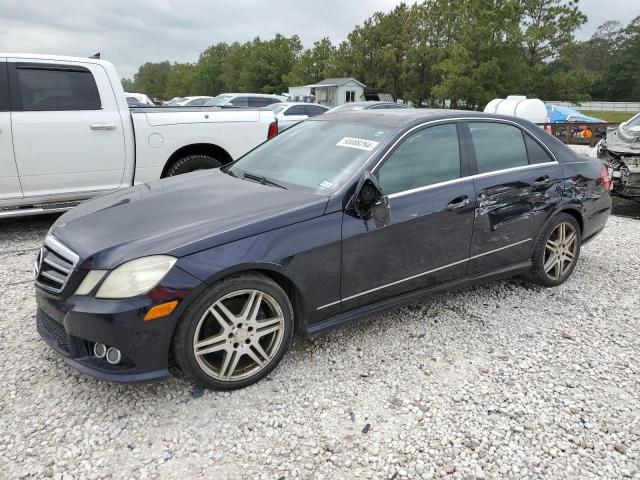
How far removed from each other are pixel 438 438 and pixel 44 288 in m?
2.25

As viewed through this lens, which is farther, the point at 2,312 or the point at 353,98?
Result: the point at 353,98

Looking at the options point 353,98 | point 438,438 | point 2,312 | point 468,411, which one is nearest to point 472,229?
point 468,411

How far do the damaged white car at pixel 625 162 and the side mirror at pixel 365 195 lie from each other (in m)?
5.79

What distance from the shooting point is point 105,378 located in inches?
96.3

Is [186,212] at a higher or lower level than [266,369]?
higher

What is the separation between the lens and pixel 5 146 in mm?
4879

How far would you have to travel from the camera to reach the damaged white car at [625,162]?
700 centimetres

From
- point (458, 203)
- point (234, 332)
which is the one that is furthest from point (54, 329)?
point (458, 203)

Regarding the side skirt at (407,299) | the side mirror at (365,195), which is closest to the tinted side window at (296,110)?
the side skirt at (407,299)

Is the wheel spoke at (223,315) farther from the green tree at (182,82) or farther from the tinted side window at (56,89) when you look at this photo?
the green tree at (182,82)

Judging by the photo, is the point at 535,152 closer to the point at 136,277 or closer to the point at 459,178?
the point at 459,178

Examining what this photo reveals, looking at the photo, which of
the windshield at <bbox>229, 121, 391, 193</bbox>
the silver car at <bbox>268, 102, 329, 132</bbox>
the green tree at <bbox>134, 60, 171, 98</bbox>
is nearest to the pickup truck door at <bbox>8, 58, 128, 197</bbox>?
the windshield at <bbox>229, 121, 391, 193</bbox>

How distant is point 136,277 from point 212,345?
0.56m

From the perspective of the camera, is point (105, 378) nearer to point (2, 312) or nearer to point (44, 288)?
point (44, 288)
